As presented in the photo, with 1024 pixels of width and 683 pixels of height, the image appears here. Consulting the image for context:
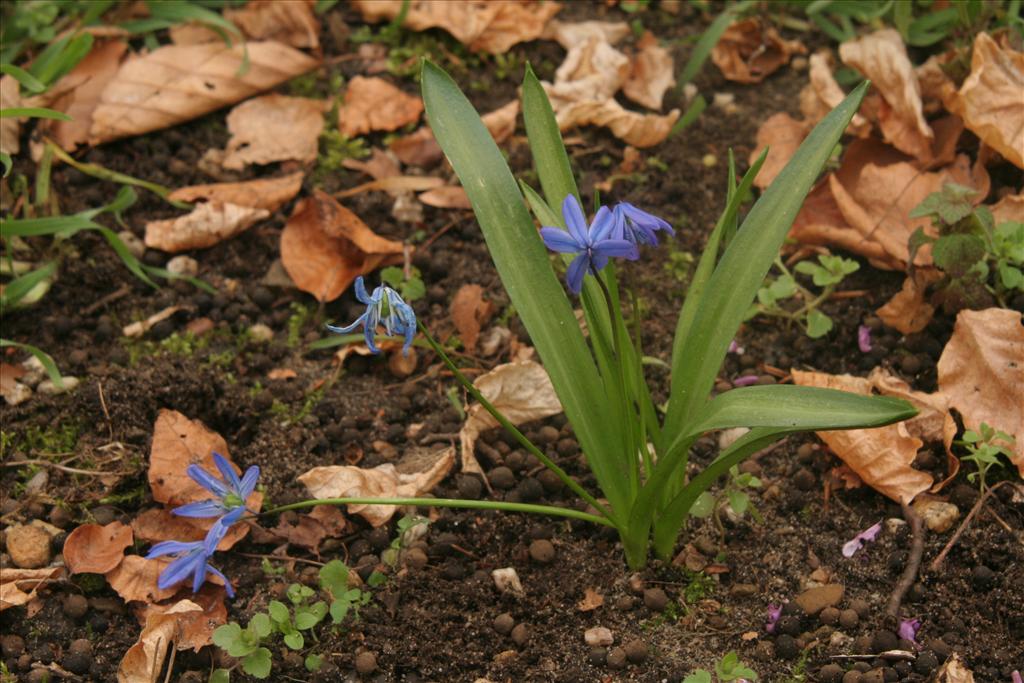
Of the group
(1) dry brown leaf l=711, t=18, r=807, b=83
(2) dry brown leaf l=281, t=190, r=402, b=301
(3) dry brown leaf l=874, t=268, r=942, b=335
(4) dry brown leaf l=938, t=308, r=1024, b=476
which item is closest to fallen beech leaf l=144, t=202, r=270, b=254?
(2) dry brown leaf l=281, t=190, r=402, b=301

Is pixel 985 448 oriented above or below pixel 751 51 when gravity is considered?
below

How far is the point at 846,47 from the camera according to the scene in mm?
3277

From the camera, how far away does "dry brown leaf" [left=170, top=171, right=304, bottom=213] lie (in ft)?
10.4

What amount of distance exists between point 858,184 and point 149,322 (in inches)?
75.9

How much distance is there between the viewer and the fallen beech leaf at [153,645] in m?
2.20

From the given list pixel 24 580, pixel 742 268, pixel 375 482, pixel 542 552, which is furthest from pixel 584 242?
pixel 24 580

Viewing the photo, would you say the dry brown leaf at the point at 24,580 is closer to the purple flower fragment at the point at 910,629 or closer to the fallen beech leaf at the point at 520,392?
the fallen beech leaf at the point at 520,392

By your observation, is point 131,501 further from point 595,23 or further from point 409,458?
point 595,23

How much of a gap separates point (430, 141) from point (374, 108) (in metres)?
0.22

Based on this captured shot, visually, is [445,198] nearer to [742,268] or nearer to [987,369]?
[742,268]

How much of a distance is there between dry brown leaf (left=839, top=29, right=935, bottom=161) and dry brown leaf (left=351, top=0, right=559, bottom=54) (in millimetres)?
973

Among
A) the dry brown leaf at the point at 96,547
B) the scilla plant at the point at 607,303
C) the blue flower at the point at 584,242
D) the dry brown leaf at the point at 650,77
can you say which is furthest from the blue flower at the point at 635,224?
the dry brown leaf at the point at 650,77

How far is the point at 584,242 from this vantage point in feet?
6.03

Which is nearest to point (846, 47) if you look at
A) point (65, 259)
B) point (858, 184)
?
point (858, 184)
